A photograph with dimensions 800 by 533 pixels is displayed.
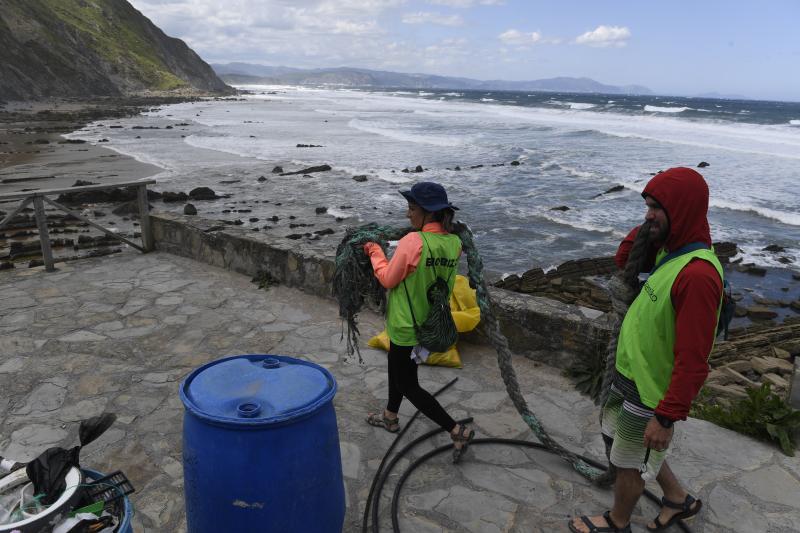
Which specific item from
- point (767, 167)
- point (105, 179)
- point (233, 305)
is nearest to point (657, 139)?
point (767, 167)

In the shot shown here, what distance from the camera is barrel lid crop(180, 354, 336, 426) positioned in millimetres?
2176

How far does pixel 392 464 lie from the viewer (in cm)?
349

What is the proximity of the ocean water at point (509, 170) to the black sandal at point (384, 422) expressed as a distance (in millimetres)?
9228

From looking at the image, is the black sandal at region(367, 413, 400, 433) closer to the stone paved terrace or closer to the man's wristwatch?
the stone paved terrace

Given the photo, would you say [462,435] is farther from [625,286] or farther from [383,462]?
[625,286]

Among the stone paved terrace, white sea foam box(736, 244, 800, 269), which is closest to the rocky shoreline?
white sea foam box(736, 244, 800, 269)

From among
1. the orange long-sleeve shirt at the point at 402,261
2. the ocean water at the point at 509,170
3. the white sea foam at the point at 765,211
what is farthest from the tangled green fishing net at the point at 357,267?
the white sea foam at the point at 765,211

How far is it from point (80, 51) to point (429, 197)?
9174 cm

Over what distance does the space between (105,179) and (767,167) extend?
3062cm

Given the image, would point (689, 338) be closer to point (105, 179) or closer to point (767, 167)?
point (105, 179)

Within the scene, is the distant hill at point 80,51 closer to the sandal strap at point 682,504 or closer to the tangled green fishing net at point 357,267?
the tangled green fishing net at point 357,267

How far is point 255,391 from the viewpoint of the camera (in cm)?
229

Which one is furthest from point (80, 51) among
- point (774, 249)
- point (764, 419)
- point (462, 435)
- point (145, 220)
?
point (764, 419)

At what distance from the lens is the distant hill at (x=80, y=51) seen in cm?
6224
